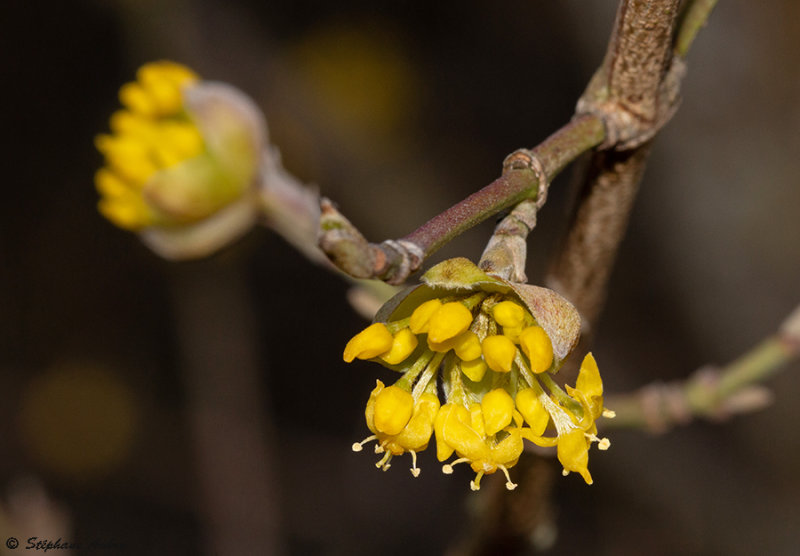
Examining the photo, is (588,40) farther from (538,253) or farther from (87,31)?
(87,31)

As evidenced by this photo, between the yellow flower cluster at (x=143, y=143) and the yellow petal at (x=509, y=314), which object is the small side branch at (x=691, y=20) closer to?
the yellow petal at (x=509, y=314)

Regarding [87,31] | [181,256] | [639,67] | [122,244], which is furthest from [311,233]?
[87,31]

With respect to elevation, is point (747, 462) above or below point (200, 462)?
above

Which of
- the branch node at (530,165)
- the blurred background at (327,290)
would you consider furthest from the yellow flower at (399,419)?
the blurred background at (327,290)

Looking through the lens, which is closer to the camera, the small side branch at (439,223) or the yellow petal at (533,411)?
the small side branch at (439,223)

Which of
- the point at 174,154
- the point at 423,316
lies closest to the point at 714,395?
the point at 423,316

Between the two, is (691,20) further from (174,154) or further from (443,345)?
(174,154)

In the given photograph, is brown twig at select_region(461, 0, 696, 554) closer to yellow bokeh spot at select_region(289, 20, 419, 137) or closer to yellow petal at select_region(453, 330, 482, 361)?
yellow petal at select_region(453, 330, 482, 361)

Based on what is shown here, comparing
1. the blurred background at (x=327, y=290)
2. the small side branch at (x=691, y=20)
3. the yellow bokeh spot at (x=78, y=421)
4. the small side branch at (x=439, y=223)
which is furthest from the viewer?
the yellow bokeh spot at (x=78, y=421)
